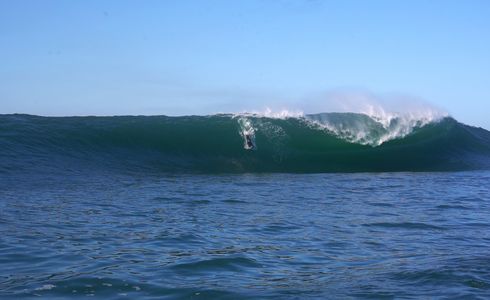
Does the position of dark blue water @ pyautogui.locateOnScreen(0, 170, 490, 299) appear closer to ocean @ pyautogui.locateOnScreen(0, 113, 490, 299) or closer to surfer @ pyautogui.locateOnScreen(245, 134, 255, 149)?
ocean @ pyautogui.locateOnScreen(0, 113, 490, 299)

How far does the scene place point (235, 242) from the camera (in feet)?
23.5

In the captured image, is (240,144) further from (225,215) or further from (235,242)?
(235,242)

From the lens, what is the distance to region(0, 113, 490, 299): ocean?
552 centimetres

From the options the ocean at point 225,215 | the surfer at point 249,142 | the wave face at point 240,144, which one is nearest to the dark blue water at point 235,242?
the ocean at point 225,215

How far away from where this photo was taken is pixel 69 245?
675 cm

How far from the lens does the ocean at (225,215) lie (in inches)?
217

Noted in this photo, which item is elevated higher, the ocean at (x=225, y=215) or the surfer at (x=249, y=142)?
the surfer at (x=249, y=142)

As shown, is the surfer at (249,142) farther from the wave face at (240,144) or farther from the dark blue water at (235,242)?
the dark blue water at (235,242)

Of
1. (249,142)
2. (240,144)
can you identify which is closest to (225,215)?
(240,144)

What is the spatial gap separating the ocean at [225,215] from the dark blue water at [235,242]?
26 millimetres

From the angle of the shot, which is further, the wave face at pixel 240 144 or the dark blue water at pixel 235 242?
the wave face at pixel 240 144

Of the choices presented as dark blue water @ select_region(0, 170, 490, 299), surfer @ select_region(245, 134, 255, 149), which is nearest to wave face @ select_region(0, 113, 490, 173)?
surfer @ select_region(245, 134, 255, 149)

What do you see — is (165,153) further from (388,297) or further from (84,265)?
(388,297)

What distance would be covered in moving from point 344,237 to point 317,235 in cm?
32
